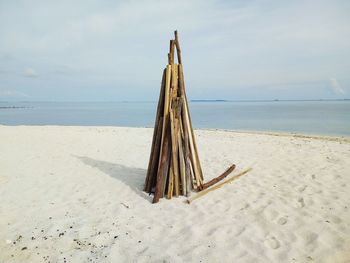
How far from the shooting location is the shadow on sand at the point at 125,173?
17.1ft

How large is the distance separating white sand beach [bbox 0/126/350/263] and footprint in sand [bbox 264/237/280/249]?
1 centimetres

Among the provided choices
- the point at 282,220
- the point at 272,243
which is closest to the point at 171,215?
the point at 272,243

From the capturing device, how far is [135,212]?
4.15m

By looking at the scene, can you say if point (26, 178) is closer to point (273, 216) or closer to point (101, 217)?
point (101, 217)

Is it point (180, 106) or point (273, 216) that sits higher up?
point (180, 106)

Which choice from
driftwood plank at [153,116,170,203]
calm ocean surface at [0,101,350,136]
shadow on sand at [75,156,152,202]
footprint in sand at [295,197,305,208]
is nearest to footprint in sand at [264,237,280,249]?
footprint in sand at [295,197,305,208]

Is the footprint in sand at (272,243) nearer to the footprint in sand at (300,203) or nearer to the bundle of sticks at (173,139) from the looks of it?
the footprint in sand at (300,203)

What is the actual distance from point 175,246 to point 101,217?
1369 millimetres

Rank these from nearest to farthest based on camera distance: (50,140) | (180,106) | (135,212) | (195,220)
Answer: (195,220)
(135,212)
(180,106)
(50,140)

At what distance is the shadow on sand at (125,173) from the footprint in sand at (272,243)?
6.65 ft

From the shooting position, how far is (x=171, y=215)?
3.99 m

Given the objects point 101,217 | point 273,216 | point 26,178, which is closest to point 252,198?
point 273,216

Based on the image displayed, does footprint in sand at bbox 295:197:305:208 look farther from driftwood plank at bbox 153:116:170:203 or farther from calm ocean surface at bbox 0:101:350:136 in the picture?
calm ocean surface at bbox 0:101:350:136

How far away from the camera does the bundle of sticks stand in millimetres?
4512
